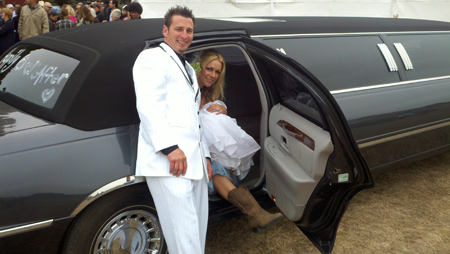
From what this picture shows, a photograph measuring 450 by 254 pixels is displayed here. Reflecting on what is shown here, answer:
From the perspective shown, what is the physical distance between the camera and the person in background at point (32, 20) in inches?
273

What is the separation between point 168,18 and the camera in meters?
2.05

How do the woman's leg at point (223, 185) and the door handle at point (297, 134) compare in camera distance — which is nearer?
the door handle at point (297, 134)

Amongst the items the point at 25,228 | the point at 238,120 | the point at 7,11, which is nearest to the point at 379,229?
the point at 238,120

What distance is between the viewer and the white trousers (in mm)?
1905

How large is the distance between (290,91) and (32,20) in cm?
→ 624

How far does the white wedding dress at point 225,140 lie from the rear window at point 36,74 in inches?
38.4

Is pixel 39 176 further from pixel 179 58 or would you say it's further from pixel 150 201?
pixel 179 58

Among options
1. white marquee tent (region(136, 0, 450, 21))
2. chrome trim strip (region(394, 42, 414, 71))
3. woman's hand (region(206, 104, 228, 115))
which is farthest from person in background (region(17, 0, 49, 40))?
chrome trim strip (region(394, 42, 414, 71))

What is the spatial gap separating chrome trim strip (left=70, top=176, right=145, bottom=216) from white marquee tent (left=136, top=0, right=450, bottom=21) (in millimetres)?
5565

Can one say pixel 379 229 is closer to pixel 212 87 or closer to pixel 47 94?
pixel 212 87

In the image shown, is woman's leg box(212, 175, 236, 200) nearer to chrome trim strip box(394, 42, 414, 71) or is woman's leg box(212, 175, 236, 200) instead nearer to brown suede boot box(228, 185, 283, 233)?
brown suede boot box(228, 185, 283, 233)

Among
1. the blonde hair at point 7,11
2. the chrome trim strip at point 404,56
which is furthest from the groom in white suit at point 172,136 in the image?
the blonde hair at point 7,11

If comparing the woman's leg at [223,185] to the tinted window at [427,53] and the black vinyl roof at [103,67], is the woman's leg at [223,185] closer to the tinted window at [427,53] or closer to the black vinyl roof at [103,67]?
the black vinyl roof at [103,67]

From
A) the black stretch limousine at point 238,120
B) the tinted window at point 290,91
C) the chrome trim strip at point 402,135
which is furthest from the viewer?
the chrome trim strip at point 402,135
